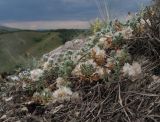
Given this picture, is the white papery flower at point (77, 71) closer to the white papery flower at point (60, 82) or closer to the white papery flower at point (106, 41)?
the white papery flower at point (60, 82)

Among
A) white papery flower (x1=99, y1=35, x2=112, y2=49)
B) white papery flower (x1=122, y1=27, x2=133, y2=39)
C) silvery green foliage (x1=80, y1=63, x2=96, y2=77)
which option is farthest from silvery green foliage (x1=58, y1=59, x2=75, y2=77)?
white papery flower (x1=122, y1=27, x2=133, y2=39)

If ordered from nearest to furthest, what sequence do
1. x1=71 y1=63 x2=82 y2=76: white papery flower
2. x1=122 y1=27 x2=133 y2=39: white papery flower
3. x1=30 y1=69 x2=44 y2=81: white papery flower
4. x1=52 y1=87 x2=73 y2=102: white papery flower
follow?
x1=52 y1=87 x2=73 y2=102: white papery flower
x1=71 y1=63 x2=82 y2=76: white papery flower
x1=122 y1=27 x2=133 y2=39: white papery flower
x1=30 y1=69 x2=44 y2=81: white papery flower

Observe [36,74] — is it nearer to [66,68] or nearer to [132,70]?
[66,68]

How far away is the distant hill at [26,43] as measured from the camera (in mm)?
12188

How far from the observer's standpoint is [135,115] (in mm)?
4871

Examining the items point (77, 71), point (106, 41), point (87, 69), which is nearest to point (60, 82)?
point (77, 71)

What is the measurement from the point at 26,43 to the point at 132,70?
9.94m

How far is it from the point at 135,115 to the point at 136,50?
103 cm

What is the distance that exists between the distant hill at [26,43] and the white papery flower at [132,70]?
5.56 m

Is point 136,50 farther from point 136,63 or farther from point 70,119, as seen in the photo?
point 70,119

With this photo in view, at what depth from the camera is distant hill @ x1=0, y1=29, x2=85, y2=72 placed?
40.0 ft

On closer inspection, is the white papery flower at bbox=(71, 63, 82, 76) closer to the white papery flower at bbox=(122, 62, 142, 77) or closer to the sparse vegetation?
the sparse vegetation

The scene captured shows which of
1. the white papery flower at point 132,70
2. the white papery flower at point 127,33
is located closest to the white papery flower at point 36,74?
the white papery flower at point 127,33

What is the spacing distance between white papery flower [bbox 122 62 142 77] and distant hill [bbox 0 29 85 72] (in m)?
5.56
